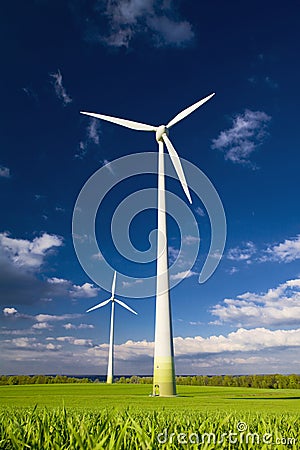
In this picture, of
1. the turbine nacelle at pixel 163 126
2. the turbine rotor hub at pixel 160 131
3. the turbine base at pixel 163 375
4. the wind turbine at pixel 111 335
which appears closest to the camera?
the turbine base at pixel 163 375

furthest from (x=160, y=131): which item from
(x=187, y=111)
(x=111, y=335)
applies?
(x=111, y=335)

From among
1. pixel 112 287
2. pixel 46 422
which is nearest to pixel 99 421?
pixel 46 422

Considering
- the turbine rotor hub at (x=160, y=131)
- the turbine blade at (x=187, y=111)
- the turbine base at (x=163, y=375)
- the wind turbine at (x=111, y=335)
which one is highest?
the turbine blade at (x=187, y=111)

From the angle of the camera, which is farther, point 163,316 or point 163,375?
point 163,316

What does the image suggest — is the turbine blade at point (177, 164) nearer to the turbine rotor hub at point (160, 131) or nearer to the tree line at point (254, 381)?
the turbine rotor hub at point (160, 131)

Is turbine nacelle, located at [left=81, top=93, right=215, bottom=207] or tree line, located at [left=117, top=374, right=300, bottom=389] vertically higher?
turbine nacelle, located at [left=81, top=93, right=215, bottom=207]

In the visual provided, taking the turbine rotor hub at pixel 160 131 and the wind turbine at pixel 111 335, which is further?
the wind turbine at pixel 111 335

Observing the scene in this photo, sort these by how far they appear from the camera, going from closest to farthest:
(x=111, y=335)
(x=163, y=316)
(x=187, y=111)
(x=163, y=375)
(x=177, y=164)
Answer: (x=163, y=375) → (x=163, y=316) → (x=177, y=164) → (x=187, y=111) → (x=111, y=335)

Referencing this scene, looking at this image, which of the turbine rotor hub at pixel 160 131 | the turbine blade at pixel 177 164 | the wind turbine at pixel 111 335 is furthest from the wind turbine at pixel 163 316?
the wind turbine at pixel 111 335

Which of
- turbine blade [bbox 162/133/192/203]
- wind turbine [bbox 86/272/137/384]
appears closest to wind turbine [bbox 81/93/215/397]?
turbine blade [bbox 162/133/192/203]

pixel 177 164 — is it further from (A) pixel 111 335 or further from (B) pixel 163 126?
(A) pixel 111 335

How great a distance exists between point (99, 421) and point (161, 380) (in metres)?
34.2

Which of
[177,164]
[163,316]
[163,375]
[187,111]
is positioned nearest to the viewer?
[163,375]

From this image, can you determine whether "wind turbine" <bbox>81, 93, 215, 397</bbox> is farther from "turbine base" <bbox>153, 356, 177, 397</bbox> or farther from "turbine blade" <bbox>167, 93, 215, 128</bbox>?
"turbine blade" <bbox>167, 93, 215, 128</bbox>
